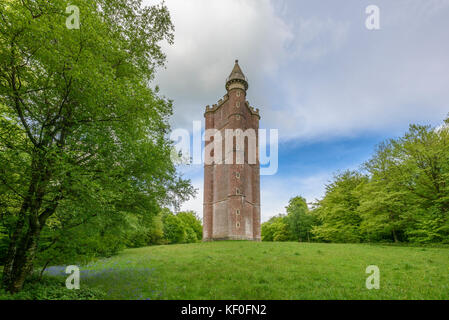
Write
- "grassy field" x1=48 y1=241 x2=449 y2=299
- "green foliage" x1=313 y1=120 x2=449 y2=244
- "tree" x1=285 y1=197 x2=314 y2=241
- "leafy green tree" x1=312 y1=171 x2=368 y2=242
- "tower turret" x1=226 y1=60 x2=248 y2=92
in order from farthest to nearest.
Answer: "tree" x1=285 y1=197 x2=314 y2=241 → "tower turret" x1=226 y1=60 x2=248 y2=92 → "leafy green tree" x1=312 y1=171 x2=368 y2=242 → "green foliage" x1=313 y1=120 x2=449 y2=244 → "grassy field" x1=48 y1=241 x2=449 y2=299

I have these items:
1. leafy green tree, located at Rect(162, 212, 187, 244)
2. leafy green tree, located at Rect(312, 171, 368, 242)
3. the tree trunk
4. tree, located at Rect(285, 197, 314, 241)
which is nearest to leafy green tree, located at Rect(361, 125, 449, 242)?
leafy green tree, located at Rect(312, 171, 368, 242)

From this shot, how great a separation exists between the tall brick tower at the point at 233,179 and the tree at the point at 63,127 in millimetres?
24189

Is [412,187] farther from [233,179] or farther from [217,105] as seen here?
[217,105]

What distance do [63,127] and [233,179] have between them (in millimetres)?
26900

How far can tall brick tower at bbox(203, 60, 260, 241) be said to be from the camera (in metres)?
32.2

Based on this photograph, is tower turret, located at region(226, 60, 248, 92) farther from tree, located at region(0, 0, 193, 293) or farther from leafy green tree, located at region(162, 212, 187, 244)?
leafy green tree, located at region(162, 212, 187, 244)

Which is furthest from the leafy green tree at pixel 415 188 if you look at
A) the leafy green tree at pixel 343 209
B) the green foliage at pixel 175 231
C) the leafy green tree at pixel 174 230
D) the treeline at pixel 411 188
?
the leafy green tree at pixel 174 230

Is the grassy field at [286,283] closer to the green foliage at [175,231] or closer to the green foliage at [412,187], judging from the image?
the green foliage at [412,187]

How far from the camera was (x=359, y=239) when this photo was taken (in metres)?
28.6

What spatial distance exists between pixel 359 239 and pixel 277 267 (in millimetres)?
25436

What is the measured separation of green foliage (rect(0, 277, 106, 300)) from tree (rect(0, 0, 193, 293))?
56 centimetres

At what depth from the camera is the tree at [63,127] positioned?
6191mm
